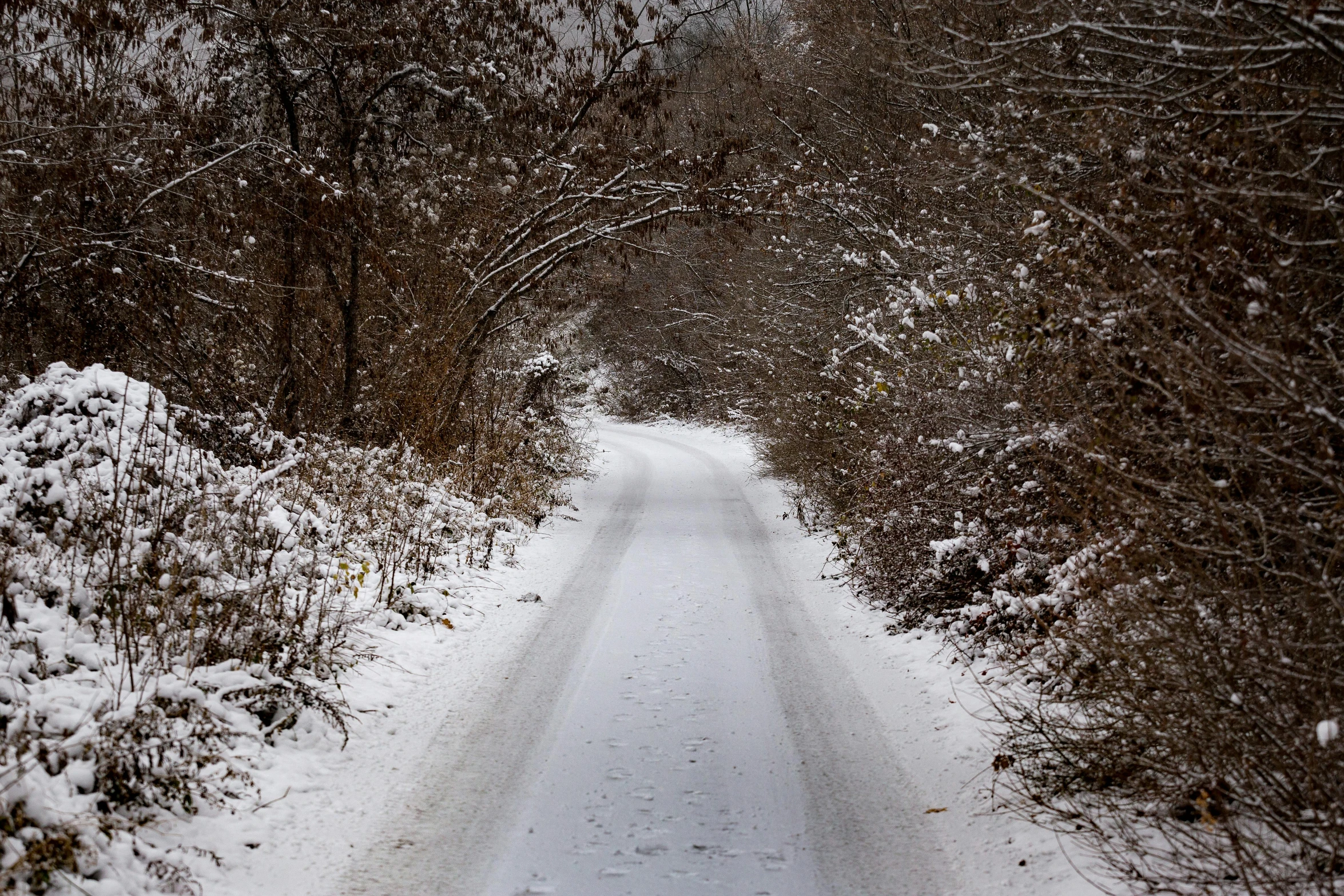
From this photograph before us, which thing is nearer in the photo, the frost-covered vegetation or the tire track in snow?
the frost-covered vegetation

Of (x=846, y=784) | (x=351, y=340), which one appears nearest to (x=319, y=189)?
(x=351, y=340)

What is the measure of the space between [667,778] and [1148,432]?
293cm

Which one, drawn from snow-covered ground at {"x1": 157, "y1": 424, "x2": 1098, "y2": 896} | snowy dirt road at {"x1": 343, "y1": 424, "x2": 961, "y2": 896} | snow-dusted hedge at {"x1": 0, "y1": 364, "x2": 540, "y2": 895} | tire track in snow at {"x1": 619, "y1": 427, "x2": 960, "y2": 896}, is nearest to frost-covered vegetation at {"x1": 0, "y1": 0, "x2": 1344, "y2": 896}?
snow-dusted hedge at {"x1": 0, "y1": 364, "x2": 540, "y2": 895}

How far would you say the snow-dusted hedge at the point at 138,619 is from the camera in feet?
11.4

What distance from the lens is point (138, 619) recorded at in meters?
4.80

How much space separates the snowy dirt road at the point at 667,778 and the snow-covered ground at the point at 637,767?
0.01m

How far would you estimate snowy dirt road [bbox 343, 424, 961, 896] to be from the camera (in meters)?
3.74

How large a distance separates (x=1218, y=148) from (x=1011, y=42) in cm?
108

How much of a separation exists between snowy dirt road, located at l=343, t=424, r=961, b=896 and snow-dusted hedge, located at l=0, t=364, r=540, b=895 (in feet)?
3.20

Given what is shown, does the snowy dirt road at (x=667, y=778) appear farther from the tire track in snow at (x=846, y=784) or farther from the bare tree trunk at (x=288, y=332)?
the bare tree trunk at (x=288, y=332)

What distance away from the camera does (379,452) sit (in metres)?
10.1

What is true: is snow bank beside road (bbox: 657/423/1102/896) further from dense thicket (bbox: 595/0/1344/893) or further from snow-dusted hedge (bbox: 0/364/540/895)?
snow-dusted hedge (bbox: 0/364/540/895)

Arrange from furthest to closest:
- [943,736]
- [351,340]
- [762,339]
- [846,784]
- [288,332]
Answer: [762,339]
[351,340]
[288,332]
[943,736]
[846,784]

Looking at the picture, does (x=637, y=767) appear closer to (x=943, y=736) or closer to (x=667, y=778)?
(x=667, y=778)
